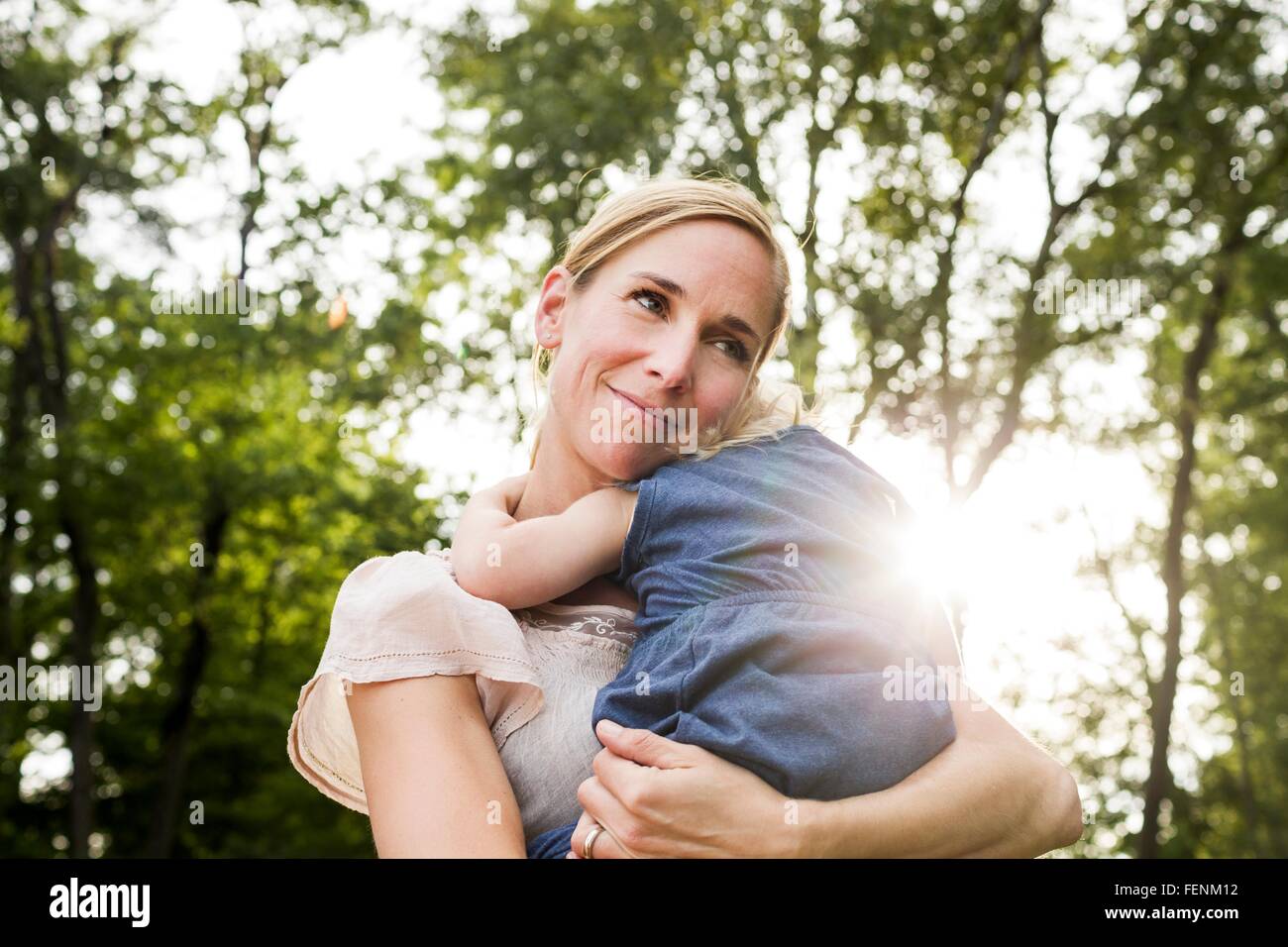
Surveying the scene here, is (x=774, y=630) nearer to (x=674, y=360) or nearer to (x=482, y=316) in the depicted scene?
(x=674, y=360)

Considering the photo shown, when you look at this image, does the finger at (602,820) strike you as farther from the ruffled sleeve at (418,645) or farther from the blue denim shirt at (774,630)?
the ruffled sleeve at (418,645)

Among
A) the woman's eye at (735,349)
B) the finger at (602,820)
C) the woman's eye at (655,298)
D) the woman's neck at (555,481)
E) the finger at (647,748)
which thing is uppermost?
the woman's eye at (655,298)

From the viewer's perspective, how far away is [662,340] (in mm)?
2238

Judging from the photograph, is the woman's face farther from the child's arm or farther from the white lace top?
the white lace top

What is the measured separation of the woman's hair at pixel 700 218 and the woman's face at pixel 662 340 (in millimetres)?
23

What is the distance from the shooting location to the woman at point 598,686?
1.84 metres

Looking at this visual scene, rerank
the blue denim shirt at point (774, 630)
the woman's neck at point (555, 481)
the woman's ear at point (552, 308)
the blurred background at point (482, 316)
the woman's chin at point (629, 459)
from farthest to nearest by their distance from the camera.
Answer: the blurred background at point (482, 316) < the woman's ear at point (552, 308) < the woman's neck at point (555, 481) < the woman's chin at point (629, 459) < the blue denim shirt at point (774, 630)

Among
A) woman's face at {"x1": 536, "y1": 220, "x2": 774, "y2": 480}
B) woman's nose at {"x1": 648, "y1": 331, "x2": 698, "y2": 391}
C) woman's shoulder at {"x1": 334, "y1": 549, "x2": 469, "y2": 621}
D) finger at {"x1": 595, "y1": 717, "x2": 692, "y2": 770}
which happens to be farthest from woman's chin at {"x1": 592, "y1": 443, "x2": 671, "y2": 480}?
finger at {"x1": 595, "y1": 717, "x2": 692, "y2": 770}

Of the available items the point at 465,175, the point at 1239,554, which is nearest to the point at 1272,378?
the point at 1239,554

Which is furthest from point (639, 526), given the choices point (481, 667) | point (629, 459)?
point (481, 667)

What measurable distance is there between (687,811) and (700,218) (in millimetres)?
1130

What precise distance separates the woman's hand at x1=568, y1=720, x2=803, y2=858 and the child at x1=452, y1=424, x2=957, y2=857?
61 millimetres

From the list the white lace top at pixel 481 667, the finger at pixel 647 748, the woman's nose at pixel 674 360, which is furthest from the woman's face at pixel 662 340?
the finger at pixel 647 748
